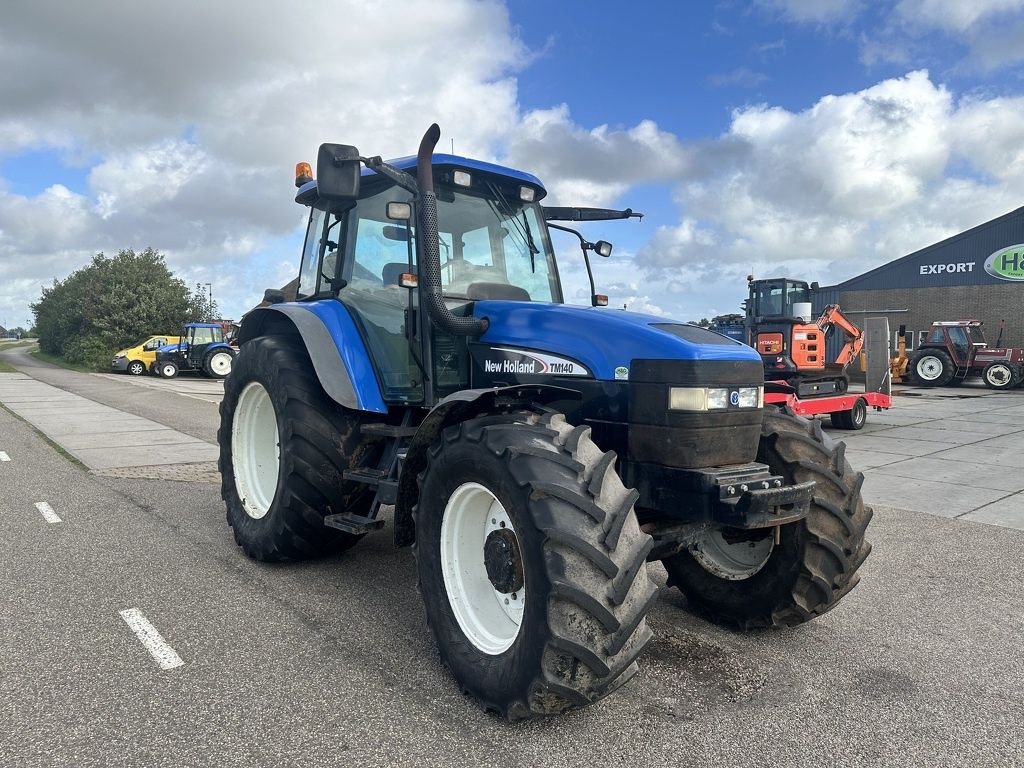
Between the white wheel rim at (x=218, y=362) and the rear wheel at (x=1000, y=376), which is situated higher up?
the white wheel rim at (x=218, y=362)

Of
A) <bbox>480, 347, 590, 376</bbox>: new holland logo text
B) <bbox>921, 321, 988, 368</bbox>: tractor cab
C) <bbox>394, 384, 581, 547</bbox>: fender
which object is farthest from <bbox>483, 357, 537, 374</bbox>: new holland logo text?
<bbox>921, 321, 988, 368</bbox>: tractor cab

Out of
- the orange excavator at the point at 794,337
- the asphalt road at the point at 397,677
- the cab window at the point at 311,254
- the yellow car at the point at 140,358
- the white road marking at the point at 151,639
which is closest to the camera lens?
the asphalt road at the point at 397,677

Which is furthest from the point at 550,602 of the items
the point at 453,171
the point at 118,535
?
the point at 118,535

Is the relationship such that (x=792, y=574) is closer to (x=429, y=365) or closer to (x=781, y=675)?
(x=781, y=675)

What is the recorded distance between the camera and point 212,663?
3.32m

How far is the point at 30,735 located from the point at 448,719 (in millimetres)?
1524

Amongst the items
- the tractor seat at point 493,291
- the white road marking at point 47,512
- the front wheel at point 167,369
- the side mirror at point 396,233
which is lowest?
the white road marking at point 47,512

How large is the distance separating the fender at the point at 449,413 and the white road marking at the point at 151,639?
1123 millimetres

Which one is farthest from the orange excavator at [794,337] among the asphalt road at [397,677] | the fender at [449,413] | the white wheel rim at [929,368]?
the fender at [449,413]

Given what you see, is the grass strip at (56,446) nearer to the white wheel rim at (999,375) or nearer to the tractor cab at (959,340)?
the tractor cab at (959,340)

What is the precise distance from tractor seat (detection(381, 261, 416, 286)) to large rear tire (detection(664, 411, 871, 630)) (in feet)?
6.85

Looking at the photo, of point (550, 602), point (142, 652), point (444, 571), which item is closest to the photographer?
point (550, 602)

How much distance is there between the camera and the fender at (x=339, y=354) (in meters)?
4.12

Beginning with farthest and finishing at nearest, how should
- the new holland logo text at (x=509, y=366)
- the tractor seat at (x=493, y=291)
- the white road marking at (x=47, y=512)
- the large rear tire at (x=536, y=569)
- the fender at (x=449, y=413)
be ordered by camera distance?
the white road marking at (x=47, y=512), the tractor seat at (x=493, y=291), the new holland logo text at (x=509, y=366), the fender at (x=449, y=413), the large rear tire at (x=536, y=569)
